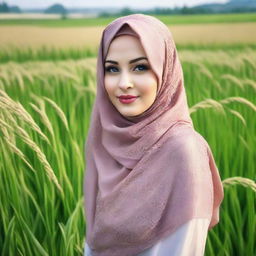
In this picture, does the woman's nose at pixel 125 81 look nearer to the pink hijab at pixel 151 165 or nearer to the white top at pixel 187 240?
the pink hijab at pixel 151 165

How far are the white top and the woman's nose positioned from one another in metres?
0.35

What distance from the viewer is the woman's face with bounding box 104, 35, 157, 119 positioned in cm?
110

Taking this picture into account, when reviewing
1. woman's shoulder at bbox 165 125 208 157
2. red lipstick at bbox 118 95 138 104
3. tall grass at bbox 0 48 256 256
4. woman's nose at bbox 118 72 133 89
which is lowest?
tall grass at bbox 0 48 256 256

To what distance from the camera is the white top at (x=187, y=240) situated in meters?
1.06

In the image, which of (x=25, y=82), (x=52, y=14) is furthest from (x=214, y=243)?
(x=52, y=14)

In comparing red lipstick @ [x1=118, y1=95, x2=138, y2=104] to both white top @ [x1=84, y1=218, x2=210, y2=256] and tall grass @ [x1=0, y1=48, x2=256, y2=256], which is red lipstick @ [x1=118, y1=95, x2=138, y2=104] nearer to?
white top @ [x1=84, y1=218, x2=210, y2=256]

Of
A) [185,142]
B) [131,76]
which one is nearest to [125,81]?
[131,76]

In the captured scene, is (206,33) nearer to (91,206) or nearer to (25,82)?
(25,82)

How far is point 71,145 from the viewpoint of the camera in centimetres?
176

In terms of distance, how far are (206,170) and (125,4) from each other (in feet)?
3.33

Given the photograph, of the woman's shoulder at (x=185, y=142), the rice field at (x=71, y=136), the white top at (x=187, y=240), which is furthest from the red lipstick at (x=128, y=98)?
the rice field at (x=71, y=136)

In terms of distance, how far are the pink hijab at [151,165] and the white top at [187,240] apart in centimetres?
1

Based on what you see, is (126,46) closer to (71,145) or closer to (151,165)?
(151,165)

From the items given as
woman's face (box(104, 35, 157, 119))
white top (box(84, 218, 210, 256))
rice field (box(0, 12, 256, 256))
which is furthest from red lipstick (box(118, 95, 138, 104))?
rice field (box(0, 12, 256, 256))
